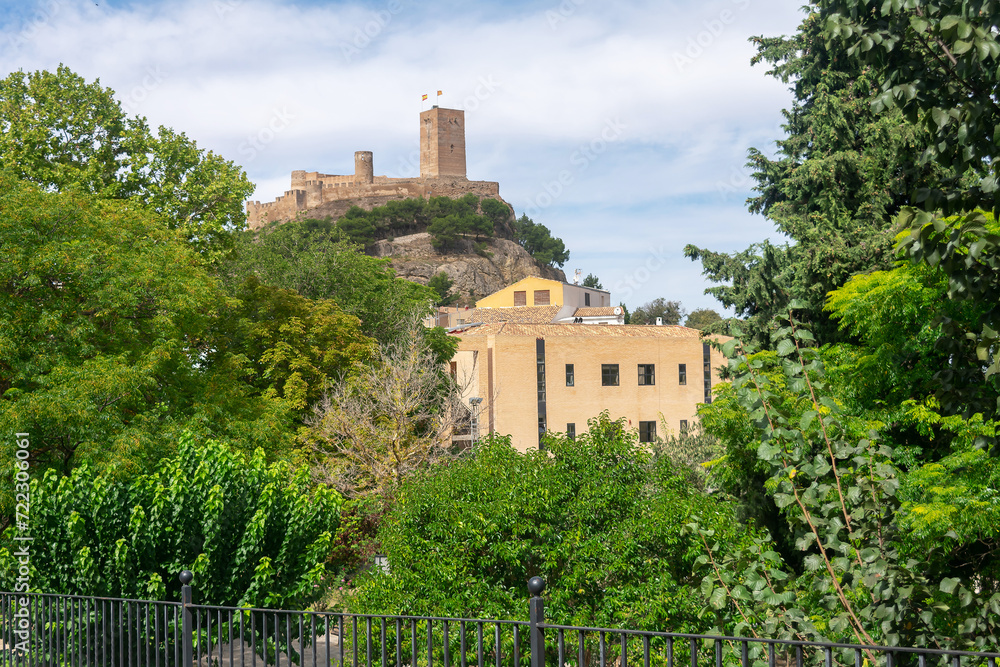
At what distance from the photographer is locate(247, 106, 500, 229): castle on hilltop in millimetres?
115125

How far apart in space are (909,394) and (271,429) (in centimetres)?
1451

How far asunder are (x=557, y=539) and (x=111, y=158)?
19427mm

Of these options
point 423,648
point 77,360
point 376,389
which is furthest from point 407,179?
point 423,648

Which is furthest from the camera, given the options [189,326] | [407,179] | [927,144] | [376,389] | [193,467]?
[407,179]

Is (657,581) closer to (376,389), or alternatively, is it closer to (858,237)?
(858,237)

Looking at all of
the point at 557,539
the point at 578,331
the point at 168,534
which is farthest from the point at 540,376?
the point at 168,534

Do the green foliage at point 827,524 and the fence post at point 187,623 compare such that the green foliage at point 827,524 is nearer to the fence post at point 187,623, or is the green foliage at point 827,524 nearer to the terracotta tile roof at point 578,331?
the fence post at point 187,623

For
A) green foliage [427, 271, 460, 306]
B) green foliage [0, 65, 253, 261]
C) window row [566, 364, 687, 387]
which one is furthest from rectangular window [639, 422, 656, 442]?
green foliage [427, 271, 460, 306]

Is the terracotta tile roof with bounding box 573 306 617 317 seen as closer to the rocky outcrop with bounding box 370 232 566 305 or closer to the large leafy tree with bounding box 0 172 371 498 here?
the rocky outcrop with bounding box 370 232 566 305

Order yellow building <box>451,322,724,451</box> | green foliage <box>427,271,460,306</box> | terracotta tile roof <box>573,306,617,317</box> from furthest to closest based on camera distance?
green foliage <box>427,271,460,306</box>, terracotta tile roof <box>573,306,617,317</box>, yellow building <box>451,322,724,451</box>

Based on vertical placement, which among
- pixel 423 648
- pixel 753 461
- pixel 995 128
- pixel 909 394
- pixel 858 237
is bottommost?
pixel 423 648

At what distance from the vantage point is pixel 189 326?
21.1m

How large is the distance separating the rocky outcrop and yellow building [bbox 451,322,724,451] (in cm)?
4873

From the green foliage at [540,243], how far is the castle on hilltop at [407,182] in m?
8.12
